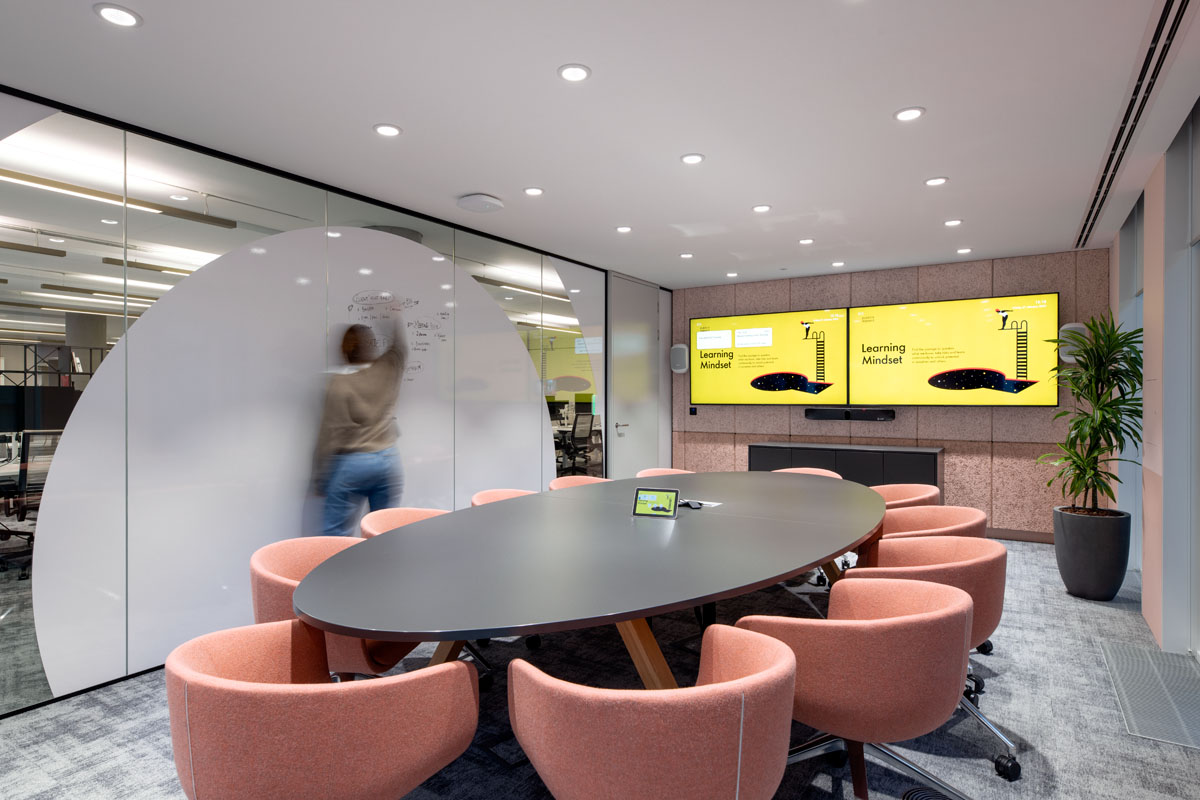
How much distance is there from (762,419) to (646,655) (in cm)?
A: 634

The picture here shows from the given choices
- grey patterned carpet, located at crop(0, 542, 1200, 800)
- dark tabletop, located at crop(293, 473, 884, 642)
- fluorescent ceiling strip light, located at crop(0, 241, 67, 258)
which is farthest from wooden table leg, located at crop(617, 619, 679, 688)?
fluorescent ceiling strip light, located at crop(0, 241, 67, 258)

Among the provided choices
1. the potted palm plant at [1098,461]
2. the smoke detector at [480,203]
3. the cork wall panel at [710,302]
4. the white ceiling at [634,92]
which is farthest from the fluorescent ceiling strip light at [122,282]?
the cork wall panel at [710,302]

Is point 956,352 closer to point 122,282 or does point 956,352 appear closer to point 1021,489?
point 1021,489

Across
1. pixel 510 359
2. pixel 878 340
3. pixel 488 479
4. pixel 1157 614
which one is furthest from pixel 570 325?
pixel 1157 614

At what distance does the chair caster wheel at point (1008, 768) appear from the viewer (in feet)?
7.90

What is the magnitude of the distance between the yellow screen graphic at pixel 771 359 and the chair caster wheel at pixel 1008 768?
17.3ft

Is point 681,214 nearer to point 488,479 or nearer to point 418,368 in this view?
point 418,368

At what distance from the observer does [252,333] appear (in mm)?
3957

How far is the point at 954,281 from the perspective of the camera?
694 centimetres

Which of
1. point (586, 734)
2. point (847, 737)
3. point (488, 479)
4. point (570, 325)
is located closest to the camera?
point (586, 734)

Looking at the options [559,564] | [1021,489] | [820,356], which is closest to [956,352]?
[820,356]

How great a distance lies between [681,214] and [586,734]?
4352 millimetres

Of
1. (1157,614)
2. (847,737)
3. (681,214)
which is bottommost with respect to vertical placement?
(1157,614)

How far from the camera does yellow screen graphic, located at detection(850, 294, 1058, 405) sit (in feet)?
21.1
